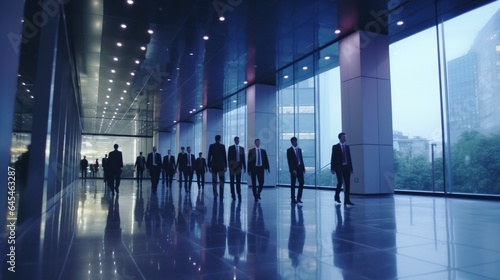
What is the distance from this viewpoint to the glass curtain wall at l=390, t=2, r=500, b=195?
10719mm

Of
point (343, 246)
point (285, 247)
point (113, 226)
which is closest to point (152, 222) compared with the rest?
point (113, 226)

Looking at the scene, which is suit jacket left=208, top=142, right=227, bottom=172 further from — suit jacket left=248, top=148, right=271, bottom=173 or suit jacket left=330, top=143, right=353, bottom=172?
suit jacket left=330, top=143, right=353, bottom=172

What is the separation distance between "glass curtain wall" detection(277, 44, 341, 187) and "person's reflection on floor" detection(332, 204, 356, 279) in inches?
404

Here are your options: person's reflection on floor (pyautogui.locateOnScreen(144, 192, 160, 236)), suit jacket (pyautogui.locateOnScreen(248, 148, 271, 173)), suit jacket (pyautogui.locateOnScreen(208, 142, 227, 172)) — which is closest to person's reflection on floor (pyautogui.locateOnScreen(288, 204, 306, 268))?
person's reflection on floor (pyautogui.locateOnScreen(144, 192, 160, 236))

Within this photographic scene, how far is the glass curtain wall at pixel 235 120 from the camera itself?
76.1 feet

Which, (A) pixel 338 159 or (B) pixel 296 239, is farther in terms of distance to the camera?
(A) pixel 338 159

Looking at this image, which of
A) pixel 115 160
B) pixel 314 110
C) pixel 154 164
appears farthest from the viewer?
pixel 314 110

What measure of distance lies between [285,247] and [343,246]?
0.69 metres

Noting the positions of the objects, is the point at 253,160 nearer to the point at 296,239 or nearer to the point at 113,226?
the point at 113,226

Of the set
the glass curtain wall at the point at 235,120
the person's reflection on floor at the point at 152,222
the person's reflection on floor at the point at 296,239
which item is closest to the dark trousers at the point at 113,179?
the person's reflection on floor at the point at 152,222

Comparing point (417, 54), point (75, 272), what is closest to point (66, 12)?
point (75, 272)

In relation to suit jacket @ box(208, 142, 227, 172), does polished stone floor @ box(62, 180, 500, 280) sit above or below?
below

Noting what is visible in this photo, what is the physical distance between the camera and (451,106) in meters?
11.4

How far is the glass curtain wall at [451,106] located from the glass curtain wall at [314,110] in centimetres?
338
